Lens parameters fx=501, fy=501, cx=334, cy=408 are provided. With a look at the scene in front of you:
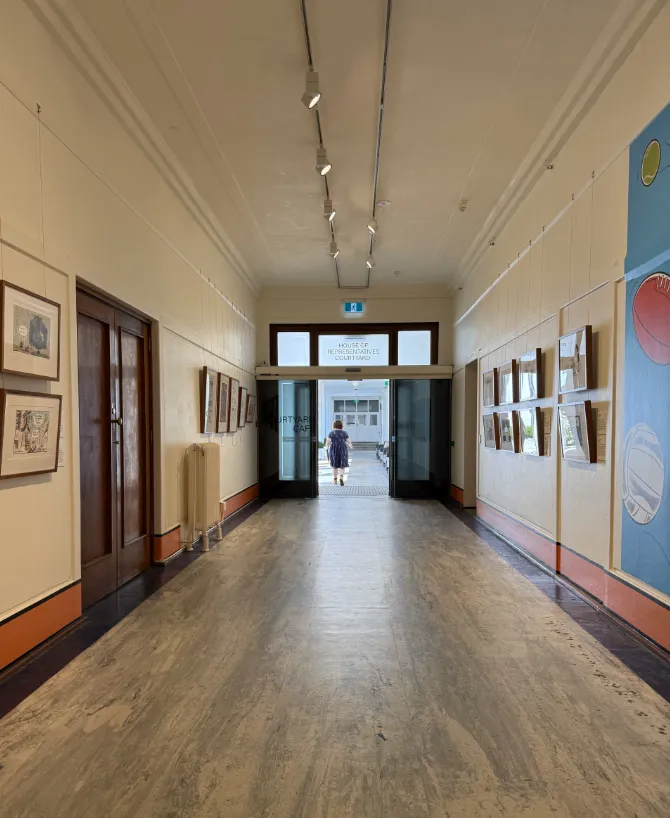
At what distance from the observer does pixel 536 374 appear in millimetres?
5129

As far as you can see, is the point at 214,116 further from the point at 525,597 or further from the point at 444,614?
the point at 525,597

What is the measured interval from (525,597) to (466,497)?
4740mm

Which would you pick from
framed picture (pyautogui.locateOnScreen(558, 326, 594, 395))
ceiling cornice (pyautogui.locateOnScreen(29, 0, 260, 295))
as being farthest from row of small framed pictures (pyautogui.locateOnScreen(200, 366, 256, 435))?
framed picture (pyautogui.locateOnScreen(558, 326, 594, 395))

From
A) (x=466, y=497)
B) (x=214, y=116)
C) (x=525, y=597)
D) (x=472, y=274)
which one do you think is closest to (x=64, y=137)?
(x=214, y=116)

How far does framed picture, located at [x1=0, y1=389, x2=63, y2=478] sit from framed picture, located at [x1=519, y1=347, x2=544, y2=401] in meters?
4.31

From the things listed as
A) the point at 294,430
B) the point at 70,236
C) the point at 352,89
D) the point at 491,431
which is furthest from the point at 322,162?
the point at 294,430

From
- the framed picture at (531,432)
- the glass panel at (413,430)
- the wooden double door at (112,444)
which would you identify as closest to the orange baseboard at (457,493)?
the glass panel at (413,430)

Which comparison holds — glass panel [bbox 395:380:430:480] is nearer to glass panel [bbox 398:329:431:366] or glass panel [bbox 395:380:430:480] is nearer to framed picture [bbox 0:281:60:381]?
glass panel [bbox 398:329:431:366]

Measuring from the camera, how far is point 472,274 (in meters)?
8.53

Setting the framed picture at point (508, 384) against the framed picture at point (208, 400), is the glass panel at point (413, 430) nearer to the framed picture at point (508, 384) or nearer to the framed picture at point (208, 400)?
the framed picture at point (508, 384)

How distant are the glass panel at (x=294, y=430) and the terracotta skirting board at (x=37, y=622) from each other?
6928 mm

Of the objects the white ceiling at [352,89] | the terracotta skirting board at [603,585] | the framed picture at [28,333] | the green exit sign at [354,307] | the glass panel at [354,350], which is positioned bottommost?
the terracotta skirting board at [603,585]

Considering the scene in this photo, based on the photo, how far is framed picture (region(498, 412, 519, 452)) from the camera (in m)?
5.86

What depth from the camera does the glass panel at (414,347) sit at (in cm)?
1045
